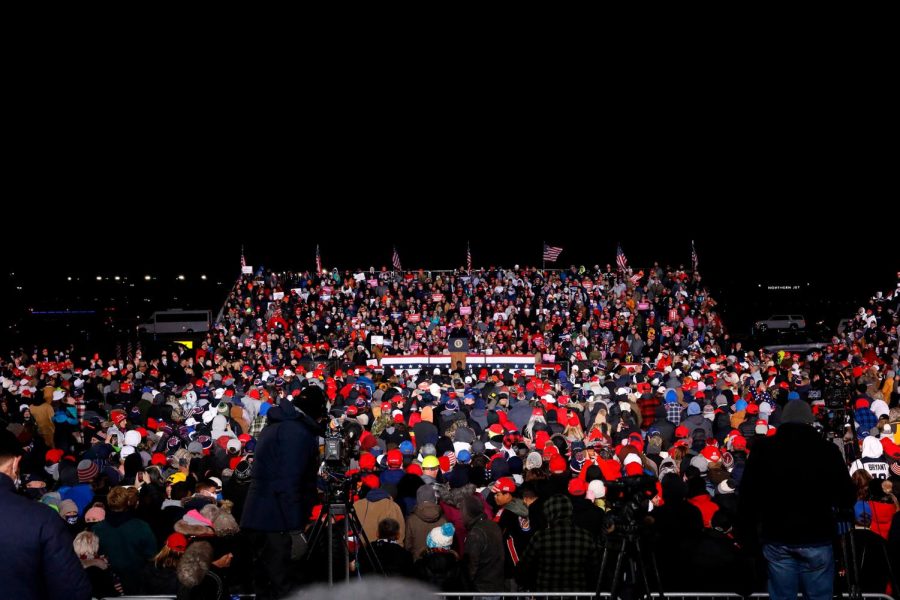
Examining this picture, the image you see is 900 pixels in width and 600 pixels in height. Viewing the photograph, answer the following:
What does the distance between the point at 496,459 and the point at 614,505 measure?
15.7 ft

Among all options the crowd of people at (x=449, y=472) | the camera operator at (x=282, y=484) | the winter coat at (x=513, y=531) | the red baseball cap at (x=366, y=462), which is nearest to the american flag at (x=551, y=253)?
the crowd of people at (x=449, y=472)

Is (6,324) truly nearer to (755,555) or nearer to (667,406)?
(667,406)

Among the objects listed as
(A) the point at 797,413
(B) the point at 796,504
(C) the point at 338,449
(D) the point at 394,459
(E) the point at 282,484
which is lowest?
(D) the point at 394,459

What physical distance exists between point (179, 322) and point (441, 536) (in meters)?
35.9

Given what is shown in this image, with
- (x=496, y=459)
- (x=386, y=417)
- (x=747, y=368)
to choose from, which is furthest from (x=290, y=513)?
(x=747, y=368)

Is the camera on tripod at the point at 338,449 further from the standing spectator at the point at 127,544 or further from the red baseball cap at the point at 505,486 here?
the red baseball cap at the point at 505,486

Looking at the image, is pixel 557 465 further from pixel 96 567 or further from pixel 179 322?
pixel 179 322

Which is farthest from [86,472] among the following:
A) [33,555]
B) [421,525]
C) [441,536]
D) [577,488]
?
[33,555]

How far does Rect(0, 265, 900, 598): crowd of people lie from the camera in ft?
16.9

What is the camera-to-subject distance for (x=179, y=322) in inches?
1590

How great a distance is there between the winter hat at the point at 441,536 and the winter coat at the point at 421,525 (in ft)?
0.97

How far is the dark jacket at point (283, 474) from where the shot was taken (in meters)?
5.68

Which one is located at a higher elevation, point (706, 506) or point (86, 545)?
point (86, 545)

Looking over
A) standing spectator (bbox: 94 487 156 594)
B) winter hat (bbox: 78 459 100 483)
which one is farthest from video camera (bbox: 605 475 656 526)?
winter hat (bbox: 78 459 100 483)
